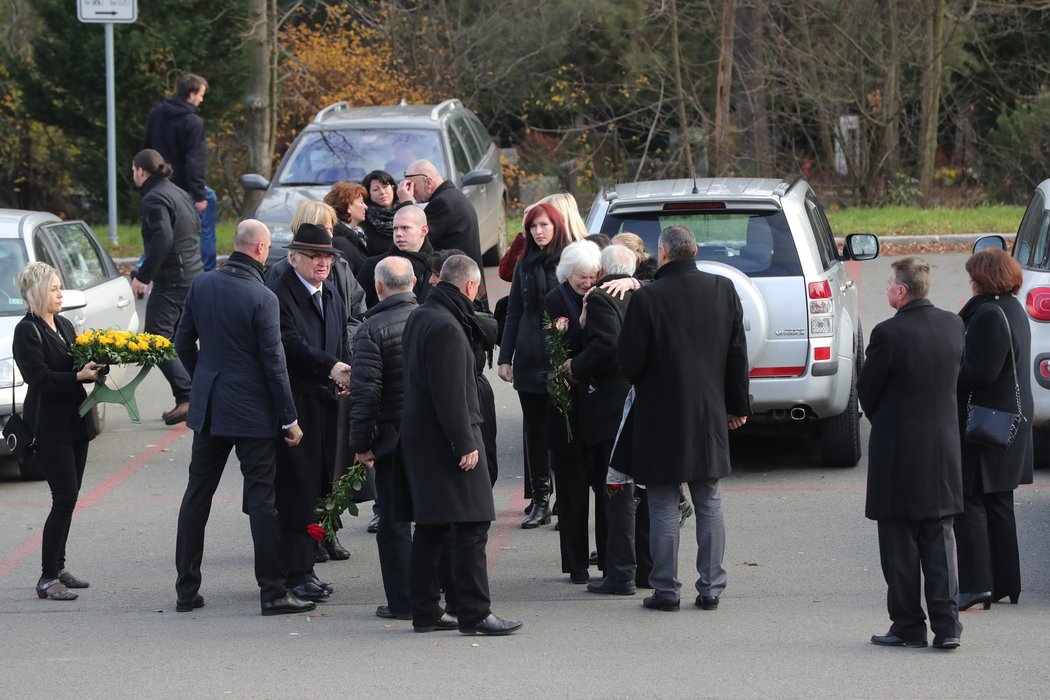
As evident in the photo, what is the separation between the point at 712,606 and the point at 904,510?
1.15 meters

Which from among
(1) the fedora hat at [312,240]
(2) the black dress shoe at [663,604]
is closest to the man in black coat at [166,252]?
(1) the fedora hat at [312,240]

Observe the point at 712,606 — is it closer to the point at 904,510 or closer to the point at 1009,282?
the point at 904,510

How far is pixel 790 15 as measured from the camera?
24.0 metres

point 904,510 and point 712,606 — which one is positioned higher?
point 904,510

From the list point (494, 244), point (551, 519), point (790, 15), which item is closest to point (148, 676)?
point (551, 519)

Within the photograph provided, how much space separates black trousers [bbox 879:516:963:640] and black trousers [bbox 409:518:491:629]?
5.81ft

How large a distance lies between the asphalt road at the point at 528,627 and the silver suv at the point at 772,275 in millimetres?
637

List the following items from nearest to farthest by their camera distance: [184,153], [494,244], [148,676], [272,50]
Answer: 1. [148,676]
2. [184,153]
3. [494,244]
4. [272,50]

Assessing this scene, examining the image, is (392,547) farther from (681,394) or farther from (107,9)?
(107,9)

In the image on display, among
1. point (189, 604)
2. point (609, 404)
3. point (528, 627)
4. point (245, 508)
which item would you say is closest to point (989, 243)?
point (609, 404)

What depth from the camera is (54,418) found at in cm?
747

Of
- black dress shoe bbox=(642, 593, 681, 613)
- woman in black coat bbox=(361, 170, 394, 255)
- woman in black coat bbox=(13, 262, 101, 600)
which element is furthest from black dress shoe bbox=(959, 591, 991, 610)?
woman in black coat bbox=(13, 262, 101, 600)

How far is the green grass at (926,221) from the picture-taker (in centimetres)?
1944

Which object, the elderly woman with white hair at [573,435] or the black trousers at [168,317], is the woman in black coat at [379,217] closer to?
the elderly woman with white hair at [573,435]
